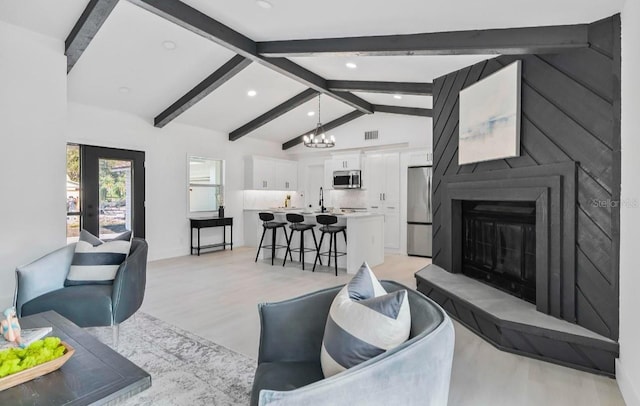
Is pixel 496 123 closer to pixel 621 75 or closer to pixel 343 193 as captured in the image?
pixel 621 75

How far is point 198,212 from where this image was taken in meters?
7.44

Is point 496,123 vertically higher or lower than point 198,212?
higher

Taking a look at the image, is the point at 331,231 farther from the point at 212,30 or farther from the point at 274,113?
the point at 212,30

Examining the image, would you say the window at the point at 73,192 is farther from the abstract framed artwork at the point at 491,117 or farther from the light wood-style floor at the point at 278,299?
the abstract framed artwork at the point at 491,117

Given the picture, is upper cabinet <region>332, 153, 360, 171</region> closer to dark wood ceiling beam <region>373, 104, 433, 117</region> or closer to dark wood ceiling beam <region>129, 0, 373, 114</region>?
dark wood ceiling beam <region>373, 104, 433, 117</region>

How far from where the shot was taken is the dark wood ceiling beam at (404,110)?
6.67 m

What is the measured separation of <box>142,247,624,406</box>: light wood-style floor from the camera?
2164 millimetres

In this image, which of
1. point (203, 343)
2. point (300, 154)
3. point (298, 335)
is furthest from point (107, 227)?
point (298, 335)

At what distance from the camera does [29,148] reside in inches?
147

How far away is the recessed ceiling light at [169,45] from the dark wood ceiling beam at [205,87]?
0.78 metres

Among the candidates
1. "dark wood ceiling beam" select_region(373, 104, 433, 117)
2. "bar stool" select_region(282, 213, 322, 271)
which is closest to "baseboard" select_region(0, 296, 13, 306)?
"bar stool" select_region(282, 213, 322, 271)

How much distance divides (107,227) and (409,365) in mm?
6251

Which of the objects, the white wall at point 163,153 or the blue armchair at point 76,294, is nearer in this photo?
the blue armchair at point 76,294

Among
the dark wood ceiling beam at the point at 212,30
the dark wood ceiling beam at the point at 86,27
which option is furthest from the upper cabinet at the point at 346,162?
the dark wood ceiling beam at the point at 86,27
